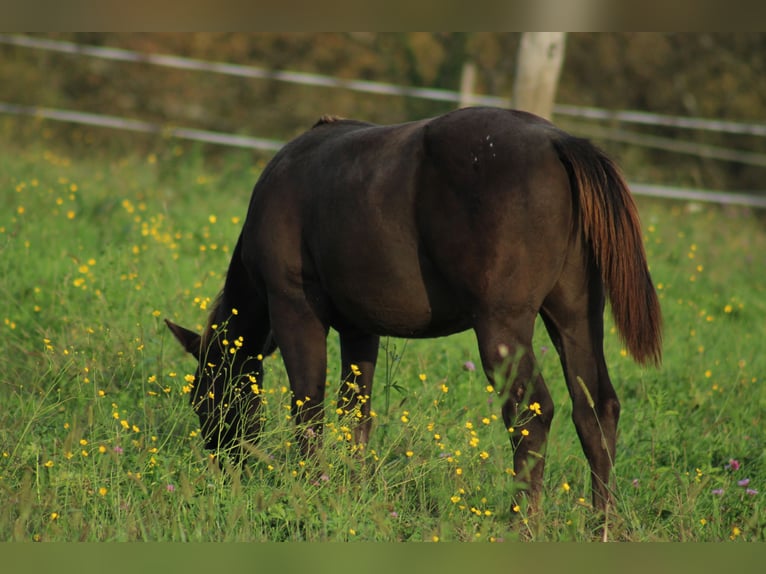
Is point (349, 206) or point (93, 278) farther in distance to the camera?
point (93, 278)

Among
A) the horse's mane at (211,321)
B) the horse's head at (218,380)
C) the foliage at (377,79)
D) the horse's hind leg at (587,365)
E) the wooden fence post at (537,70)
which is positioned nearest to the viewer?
the horse's hind leg at (587,365)

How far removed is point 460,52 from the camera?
14.1 m

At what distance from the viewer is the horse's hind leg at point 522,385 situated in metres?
4.04

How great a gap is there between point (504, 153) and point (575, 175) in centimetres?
29

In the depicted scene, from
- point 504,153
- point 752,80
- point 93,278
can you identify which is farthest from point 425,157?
point 752,80

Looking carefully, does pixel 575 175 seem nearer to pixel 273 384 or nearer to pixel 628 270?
pixel 628 270

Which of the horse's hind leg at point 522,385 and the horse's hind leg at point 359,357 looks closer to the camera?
the horse's hind leg at point 522,385

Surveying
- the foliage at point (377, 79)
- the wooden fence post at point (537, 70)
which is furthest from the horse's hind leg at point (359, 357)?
the foliage at point (377, 79)

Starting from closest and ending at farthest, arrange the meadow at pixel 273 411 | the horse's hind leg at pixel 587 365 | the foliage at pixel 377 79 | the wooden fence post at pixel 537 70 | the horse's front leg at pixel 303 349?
the meadow at pixel 273 411, the horse's hind leg at pixel 587 365, the horse's front leg at pixel 303 349, the wooden fence post at pixel 537 70, the foliage at pixel 377 79

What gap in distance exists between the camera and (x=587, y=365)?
4.33 meters

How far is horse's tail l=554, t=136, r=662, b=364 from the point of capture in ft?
13.1

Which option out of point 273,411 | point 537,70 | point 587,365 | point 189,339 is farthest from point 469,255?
point 537,70

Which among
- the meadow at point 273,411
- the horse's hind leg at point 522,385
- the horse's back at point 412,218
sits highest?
the horse's back at point 412,218

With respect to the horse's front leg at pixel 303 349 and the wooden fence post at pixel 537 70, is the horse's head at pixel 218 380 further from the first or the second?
the wooden fence post at pixel 537 70
